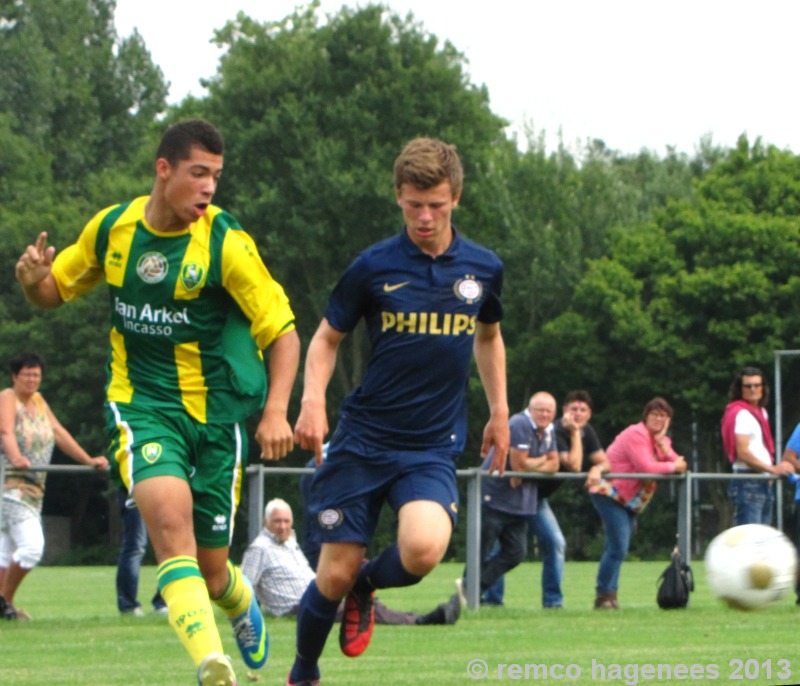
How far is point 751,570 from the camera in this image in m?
7.23

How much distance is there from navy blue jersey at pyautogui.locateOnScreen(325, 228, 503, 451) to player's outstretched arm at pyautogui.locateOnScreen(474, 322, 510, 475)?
1.19 ft

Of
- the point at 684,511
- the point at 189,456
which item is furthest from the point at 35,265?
Answer: the point at 684,511

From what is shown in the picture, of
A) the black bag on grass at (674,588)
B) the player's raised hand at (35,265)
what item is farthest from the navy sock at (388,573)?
the black bag on grass at (674,588)

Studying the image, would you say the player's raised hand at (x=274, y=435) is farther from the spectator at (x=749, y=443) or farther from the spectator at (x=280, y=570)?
the spectator at (x=749, y=443)

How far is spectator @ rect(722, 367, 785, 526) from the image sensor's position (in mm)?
14352

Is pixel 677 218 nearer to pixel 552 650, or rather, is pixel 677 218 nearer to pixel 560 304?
pixel 560 304

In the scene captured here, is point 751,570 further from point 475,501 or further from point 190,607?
point 475,501

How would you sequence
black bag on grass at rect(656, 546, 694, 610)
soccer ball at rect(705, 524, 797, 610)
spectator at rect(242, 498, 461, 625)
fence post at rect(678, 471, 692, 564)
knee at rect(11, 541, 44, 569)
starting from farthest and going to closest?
fence post at rect(678, 471, 692, 564), black bag on grass at rect(656, 546, 694, 610), spectator at rect(242, 498, 461, 625), knee at rect(11, 541, 44, 569), soccer ball at rect(705, 524, 797, 610)

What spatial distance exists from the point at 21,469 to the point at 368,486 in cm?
629

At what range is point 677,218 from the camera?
159 feet

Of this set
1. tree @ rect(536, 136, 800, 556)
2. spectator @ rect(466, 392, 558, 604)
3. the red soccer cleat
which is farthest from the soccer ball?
tree @ rect(536, 136, 800, 556)

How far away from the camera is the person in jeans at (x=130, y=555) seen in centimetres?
1269

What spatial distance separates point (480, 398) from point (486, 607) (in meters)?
35.1

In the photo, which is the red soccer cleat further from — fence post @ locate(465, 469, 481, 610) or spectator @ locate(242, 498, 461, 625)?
fence post @ locate(465, 469, 481, 610)
